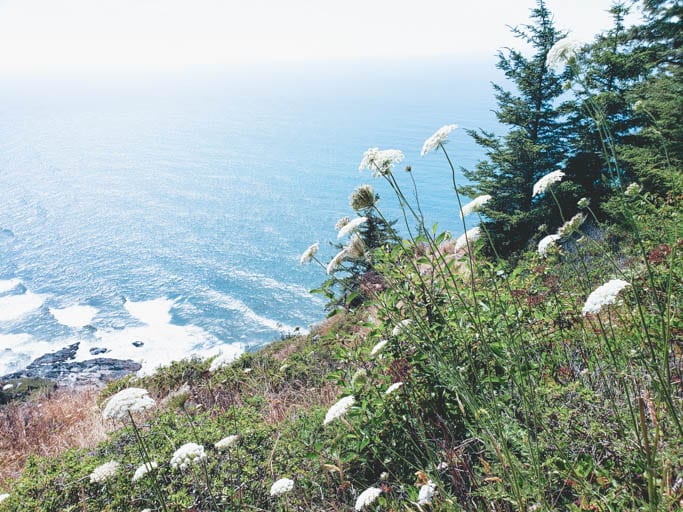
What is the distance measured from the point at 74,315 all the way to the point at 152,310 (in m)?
6.05

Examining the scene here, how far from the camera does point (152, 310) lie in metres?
38.7

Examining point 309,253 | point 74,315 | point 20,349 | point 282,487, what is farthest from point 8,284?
point 282,487

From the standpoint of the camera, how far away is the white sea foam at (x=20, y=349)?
2756 cm

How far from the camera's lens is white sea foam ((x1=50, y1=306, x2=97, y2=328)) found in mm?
Result: 34656

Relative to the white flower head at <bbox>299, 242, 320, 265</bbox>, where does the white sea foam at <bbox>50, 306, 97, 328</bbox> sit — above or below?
below

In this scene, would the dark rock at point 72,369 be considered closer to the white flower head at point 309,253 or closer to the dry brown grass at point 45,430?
the dry brown grass at point 45,430

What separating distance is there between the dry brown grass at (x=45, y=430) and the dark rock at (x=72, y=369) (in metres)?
15.3

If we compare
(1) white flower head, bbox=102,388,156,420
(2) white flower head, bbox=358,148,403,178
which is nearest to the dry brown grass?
(1) white flower head, bbox=102,388,156,420

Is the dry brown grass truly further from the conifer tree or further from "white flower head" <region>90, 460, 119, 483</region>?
the conifer tree

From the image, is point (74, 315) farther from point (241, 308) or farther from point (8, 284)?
point (241, 308)

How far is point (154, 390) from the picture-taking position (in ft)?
28.7

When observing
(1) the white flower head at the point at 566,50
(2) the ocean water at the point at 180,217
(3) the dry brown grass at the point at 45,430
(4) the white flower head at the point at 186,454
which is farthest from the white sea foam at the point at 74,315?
(1) the white flower head at the point at 566,50

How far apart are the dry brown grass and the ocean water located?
14086 millimetres

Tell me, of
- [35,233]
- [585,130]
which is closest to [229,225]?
[35,233]
